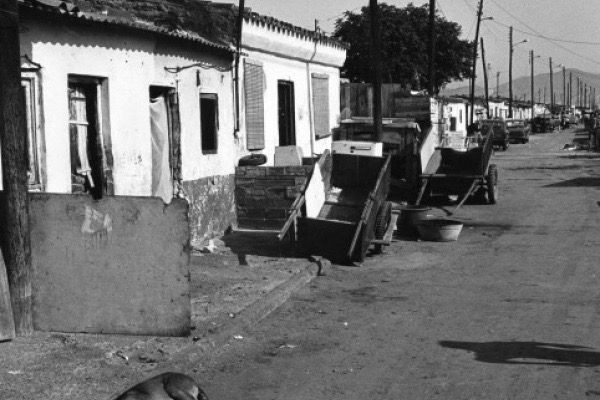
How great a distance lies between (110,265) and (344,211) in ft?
23.6

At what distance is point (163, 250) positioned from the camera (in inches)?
295

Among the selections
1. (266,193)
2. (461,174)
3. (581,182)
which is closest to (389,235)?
(266,193)

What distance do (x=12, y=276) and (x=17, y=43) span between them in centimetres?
197

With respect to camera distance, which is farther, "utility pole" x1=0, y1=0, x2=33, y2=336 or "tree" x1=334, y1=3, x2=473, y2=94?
"tree" x1=334, y1=3, x2=473, y2=94

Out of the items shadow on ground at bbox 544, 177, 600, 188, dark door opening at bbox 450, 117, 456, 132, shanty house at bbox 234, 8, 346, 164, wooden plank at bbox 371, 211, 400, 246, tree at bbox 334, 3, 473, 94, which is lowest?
shadow on ground at bbox 544, 177, 600, 188

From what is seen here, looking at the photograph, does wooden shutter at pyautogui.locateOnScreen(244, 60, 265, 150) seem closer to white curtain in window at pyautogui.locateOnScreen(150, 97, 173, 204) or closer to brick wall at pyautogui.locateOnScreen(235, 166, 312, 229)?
brick wall at pyautogui.locateOnScreen(235, 166, 312, 229)

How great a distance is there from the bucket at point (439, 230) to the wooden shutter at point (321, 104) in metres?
6.09

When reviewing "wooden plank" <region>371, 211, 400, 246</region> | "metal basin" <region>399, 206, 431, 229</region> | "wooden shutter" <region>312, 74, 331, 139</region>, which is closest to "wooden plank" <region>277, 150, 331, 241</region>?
"wooden plank" <region>371, 211, 400, 246</region>

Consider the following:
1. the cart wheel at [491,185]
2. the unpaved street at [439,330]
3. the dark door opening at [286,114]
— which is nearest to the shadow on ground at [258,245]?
the unpaved street at [439,330]

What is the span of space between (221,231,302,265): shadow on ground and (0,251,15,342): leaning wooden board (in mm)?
4826

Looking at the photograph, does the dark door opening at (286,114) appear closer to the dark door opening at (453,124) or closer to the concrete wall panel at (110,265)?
the concrete wall panel at (110,265)

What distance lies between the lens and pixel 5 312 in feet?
24.6

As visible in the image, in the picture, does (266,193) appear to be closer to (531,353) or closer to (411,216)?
(411,216)

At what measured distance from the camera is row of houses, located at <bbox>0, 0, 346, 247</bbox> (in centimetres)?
949
